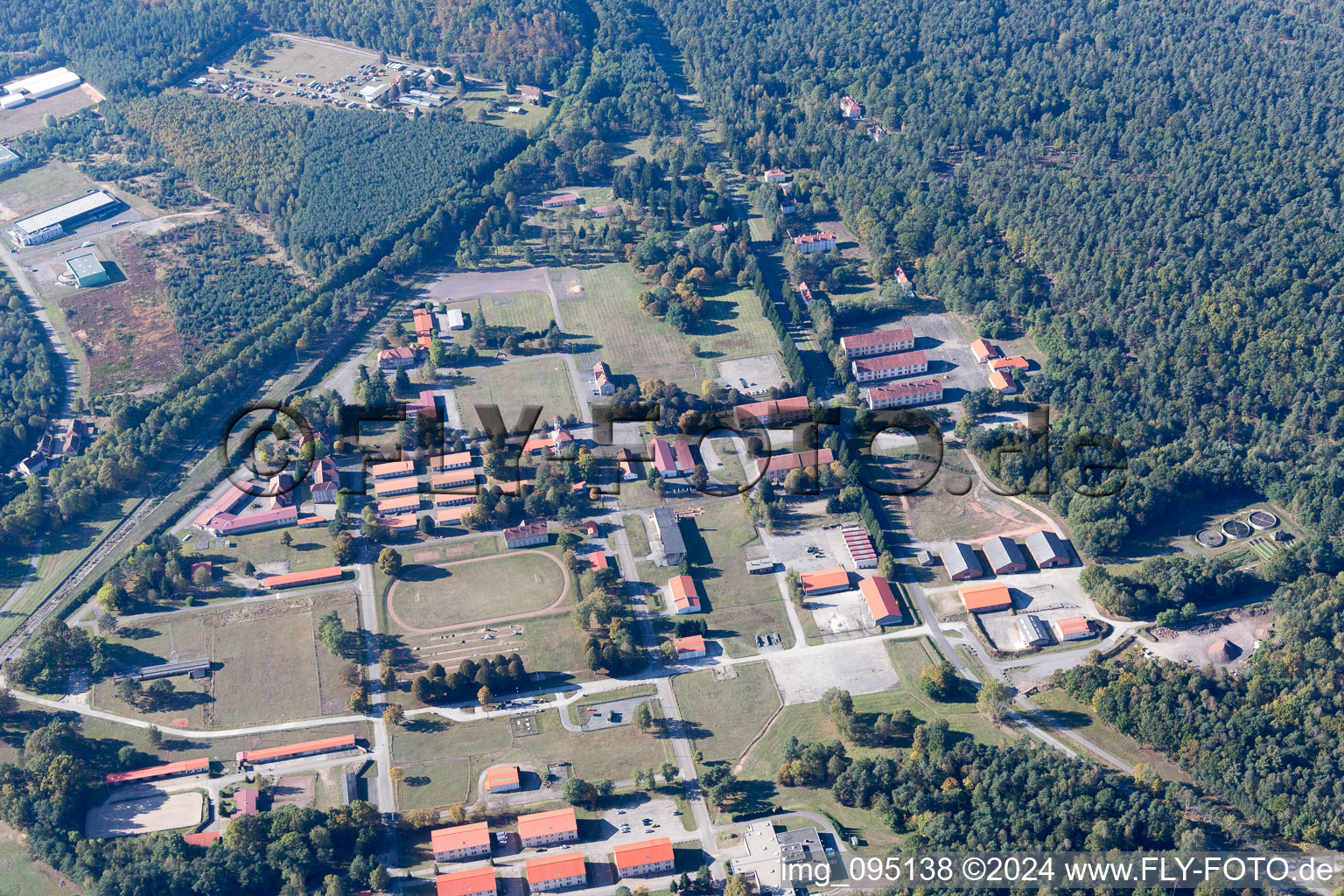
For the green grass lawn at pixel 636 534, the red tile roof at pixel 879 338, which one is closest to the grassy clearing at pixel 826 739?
the green grass lawn at pixel 636 534

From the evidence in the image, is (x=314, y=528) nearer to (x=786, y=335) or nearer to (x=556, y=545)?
(x=556, y=545)

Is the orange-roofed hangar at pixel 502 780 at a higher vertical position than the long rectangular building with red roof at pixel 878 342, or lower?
lower

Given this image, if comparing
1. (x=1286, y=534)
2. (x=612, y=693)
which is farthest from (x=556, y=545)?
(x=1286, y=534)

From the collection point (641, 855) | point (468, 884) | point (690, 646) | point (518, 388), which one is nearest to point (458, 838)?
point (468, 884)

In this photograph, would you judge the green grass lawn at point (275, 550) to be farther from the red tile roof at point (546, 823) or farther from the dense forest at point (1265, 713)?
the dense forest at point (1265, 713)

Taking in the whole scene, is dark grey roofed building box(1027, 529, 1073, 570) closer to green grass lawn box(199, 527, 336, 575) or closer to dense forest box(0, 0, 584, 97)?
green grass lawn box(199, 527, 336, 575)

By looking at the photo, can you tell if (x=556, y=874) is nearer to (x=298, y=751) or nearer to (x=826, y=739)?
(x=826, y=739)

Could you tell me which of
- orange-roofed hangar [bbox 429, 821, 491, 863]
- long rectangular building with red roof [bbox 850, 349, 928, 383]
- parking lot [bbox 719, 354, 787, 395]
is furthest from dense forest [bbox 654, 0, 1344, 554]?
orange-roofed hangar [bbox 429, 821, 491, 863]
